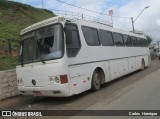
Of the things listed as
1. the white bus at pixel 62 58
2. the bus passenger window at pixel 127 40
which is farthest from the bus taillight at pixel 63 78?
the bus passenger window at pixel 127 40

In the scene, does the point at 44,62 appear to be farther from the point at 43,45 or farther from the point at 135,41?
the point at 135,41

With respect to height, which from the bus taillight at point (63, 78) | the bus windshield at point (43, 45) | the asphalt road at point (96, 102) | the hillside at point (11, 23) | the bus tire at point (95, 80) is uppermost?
Answer: the hillside at point (11, 23)

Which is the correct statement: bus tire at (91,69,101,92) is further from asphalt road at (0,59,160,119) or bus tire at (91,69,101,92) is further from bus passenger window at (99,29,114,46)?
bus passenger window at (99,29,114,46)

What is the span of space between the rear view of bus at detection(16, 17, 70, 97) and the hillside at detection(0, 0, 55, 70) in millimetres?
5443

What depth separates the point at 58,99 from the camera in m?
11.4

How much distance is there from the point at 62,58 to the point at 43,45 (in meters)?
1.03

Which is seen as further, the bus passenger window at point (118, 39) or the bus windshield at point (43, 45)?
the bus passenger window at point (118, 39)

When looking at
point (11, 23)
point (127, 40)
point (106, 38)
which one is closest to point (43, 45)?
point (106, 38)

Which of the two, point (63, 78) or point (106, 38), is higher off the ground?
point (106, 38)

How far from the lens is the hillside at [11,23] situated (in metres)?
18.4

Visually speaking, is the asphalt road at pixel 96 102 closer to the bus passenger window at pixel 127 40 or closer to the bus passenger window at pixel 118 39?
the bus passenger window at pixel 118 39

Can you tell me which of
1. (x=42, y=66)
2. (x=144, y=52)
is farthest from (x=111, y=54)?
(x=144, y=52)

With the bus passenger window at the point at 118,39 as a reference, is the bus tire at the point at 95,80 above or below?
below

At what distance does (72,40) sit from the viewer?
1064cm
